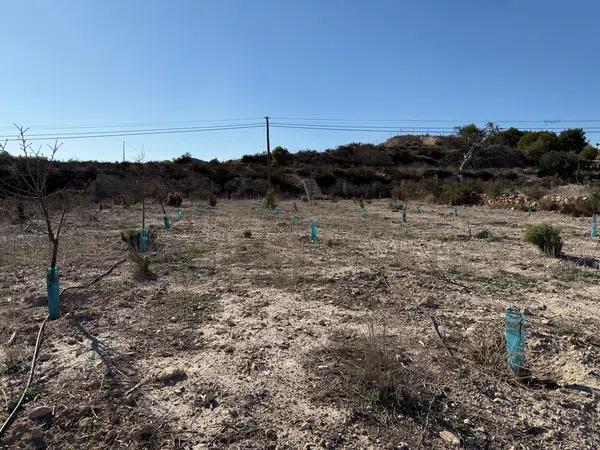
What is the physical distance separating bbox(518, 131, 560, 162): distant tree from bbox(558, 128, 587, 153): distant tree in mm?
682

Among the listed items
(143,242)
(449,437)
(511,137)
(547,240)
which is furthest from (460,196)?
(511,137)

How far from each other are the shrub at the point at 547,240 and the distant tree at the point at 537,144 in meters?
46.6

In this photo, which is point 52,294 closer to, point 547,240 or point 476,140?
point 547,240

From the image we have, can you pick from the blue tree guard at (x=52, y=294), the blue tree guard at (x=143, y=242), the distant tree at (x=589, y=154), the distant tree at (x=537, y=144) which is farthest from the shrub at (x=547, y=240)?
the distant tree at (x=537, y=144)

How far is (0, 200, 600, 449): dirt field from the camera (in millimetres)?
2881

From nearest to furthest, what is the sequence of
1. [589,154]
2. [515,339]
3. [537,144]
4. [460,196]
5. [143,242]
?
[515,339]
[143,242]
[460,196]
[589,154]
[537,144]

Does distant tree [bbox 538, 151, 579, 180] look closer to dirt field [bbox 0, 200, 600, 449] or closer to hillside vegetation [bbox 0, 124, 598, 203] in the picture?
hillside vegetation [bbox 0, 124, 598, 203]

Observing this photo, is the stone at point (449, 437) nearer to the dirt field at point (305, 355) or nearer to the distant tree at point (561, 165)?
the dirt field at point (305, 355)

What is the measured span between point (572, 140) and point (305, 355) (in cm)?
6102

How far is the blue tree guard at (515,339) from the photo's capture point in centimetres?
347

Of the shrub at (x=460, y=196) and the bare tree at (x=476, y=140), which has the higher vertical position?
the bare tree at (x=476, y=140)

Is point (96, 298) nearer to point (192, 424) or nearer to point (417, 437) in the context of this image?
point (192, 424)

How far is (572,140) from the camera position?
53.9m

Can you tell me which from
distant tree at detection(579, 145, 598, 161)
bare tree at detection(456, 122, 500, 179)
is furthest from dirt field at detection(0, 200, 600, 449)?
distant tree at detection(579, 145, 598, 161)
